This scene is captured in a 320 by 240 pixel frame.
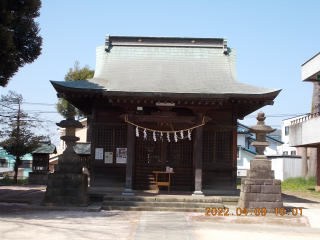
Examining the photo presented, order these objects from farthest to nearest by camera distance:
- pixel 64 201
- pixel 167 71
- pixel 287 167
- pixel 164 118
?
pixel 287 167, pixel 167 71, pixel 164 118, pixel 64 201

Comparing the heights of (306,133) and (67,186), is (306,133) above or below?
above

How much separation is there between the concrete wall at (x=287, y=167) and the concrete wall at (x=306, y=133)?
25.2 ft

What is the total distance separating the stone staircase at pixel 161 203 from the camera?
12.5 metres

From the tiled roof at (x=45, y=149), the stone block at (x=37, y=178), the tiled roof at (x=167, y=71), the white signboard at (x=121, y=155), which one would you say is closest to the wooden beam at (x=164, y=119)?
the tiled roof at (x=167, y=71)

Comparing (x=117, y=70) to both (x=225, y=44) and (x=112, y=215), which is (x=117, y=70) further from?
(x=112, y=215)

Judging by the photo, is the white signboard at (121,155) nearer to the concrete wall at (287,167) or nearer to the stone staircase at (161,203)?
the stone staircase at (161,203)

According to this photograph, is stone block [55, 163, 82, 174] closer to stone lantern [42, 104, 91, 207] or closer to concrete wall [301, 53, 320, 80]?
stone lantern [42, 104, 91, 207]

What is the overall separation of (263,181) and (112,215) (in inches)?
206

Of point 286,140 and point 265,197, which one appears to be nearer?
point 265,197

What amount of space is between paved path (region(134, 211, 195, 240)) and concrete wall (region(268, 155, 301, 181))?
74.0 feet

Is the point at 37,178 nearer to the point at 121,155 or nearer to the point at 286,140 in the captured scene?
the point at 121,155

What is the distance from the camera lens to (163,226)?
980 centimetres

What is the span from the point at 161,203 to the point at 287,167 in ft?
74.3

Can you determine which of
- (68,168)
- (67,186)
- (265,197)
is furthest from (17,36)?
(265,197)
